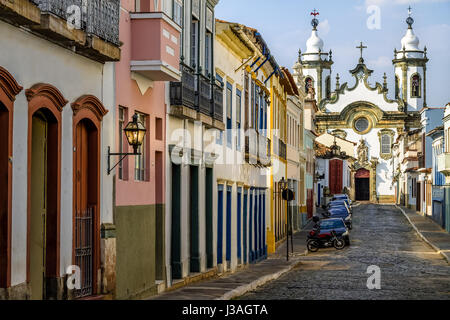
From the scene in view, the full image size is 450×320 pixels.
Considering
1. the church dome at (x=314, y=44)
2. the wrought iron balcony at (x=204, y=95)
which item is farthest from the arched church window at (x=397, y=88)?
the wrought iron balcony at (x=204, y=95)

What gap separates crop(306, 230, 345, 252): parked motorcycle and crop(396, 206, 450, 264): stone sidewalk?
371 centimetres

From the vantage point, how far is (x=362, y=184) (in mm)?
99125

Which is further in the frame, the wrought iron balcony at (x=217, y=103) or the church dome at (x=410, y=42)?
the church dome at (x=410, y=42)

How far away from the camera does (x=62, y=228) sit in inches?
465

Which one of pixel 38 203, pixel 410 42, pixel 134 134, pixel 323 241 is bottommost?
pixel 323 241

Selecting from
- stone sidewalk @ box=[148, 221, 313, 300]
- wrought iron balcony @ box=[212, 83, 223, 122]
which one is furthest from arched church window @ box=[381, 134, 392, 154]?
wrought iron balcony @ box=[212, 83, 223, 122]

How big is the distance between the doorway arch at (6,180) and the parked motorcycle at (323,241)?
2476 cm

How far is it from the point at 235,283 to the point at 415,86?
8875 cm

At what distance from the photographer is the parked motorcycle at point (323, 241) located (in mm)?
34094

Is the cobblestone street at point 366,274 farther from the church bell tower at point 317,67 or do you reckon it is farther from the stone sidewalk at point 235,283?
the church bell tower at point 317,67

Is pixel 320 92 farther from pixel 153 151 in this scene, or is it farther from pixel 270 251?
pixel 153 151

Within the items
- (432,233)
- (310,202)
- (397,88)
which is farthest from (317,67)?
(432,233)

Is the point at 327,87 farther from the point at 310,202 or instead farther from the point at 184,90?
the point at 184,90
